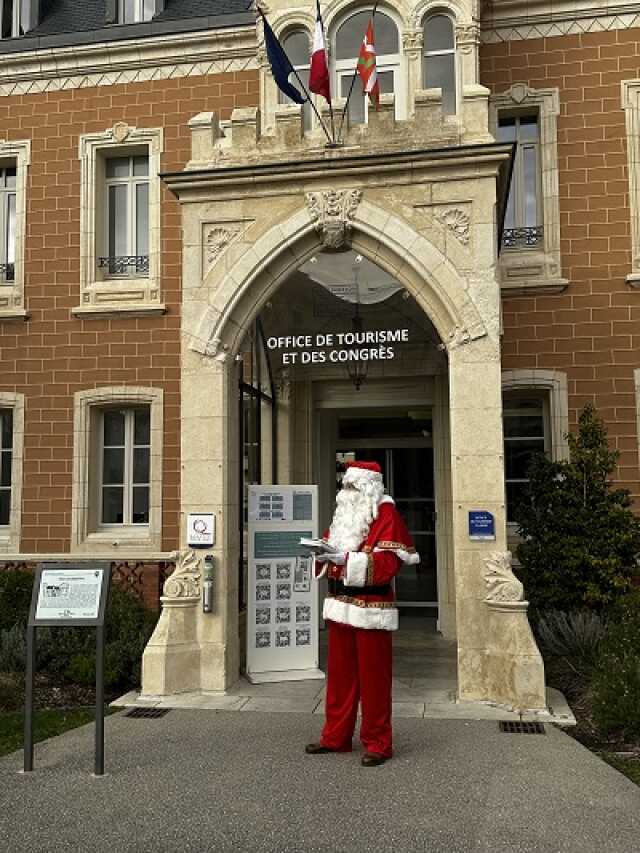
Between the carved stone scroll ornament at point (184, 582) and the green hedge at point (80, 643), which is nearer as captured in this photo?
Result: the carved stone scroll ornament at point (184, 582)

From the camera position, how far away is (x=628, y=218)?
1043 cm

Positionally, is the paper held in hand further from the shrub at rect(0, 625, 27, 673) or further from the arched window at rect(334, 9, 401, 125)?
the arched window at rect(334, 9, 401, 125)

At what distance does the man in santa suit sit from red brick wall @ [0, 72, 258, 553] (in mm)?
5820

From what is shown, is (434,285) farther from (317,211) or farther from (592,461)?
(592,461)

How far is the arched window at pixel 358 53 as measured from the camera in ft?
35.4

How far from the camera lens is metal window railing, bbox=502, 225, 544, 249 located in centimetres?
1085

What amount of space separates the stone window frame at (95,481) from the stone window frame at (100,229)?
1225 mm

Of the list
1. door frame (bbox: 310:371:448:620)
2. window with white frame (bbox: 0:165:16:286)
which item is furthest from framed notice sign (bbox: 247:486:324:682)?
window with white frame (bbox: 0:165:16:286)

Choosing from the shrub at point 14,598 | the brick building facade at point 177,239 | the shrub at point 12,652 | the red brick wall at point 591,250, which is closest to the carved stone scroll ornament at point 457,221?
the brick building facade at point 177,239

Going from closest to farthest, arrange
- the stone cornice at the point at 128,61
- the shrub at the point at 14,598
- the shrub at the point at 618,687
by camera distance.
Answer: the shrub at the point at 618,687 → the shrub at the point at 14,598 → the stone cornice at the point at 128,61

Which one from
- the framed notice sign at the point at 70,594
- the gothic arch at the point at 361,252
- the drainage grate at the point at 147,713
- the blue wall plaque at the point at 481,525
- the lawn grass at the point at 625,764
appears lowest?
the lawn grass at the point at 625,764

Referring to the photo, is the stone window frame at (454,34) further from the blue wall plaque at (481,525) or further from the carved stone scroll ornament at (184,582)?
the carved stone scroll ornament at (184,582)

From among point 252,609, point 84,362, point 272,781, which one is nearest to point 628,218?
point 252,609

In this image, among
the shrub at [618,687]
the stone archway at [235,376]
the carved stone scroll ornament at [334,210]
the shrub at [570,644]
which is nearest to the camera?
the shrub at [618,687]
